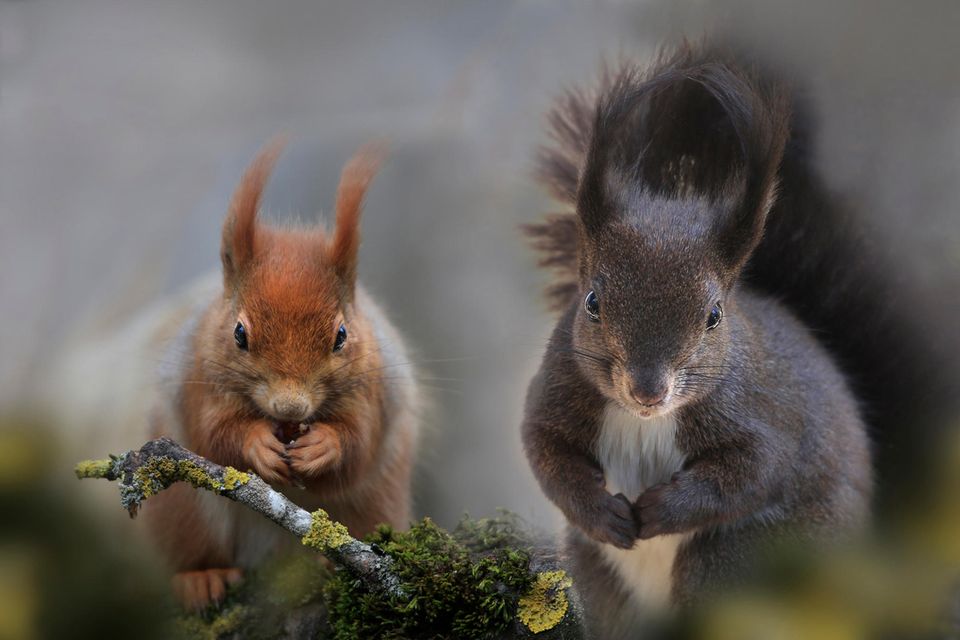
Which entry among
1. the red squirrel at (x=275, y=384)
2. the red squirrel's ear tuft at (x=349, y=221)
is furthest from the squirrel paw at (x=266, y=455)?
the red squirrel's ear tuft at (x=349, y=221)

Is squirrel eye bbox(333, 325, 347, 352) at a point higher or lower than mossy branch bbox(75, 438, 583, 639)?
higher

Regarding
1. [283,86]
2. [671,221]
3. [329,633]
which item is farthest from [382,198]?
[329,633]

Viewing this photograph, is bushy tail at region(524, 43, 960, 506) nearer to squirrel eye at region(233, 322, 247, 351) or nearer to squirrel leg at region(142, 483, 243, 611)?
squirrel eye at region(233, 322, 247, 351)

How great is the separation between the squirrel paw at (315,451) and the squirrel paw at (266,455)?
0.05ft

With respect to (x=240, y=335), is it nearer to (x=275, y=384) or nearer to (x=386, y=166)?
(x=275, y=384)

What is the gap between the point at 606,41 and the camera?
1.28m

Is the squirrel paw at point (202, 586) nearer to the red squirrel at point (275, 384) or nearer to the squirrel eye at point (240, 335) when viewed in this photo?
the red squirrel at point (275, 384)

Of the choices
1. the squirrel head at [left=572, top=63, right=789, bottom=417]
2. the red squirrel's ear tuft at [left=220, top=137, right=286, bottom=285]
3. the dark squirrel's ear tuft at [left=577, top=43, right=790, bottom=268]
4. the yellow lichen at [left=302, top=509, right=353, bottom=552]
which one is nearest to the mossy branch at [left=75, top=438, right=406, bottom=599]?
the yellow lichen at [left=302, top=509, right=353, bottom=552]

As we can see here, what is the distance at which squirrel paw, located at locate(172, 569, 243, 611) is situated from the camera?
136 cm

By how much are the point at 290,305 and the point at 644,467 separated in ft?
1.67

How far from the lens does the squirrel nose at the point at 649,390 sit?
0.95 meters

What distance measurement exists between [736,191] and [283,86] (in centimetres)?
79

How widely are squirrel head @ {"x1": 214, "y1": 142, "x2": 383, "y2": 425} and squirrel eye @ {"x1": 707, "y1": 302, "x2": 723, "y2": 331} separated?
489 millimetres

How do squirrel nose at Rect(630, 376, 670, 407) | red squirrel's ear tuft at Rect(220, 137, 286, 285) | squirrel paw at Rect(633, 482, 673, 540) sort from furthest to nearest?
red squirrel's ear tuft at Rect(220, 137, 286, 285) → squirrel paw at Rect(633, 482, 673, 540) → squirrel nose at Rect(630, 376, 670, 407)
